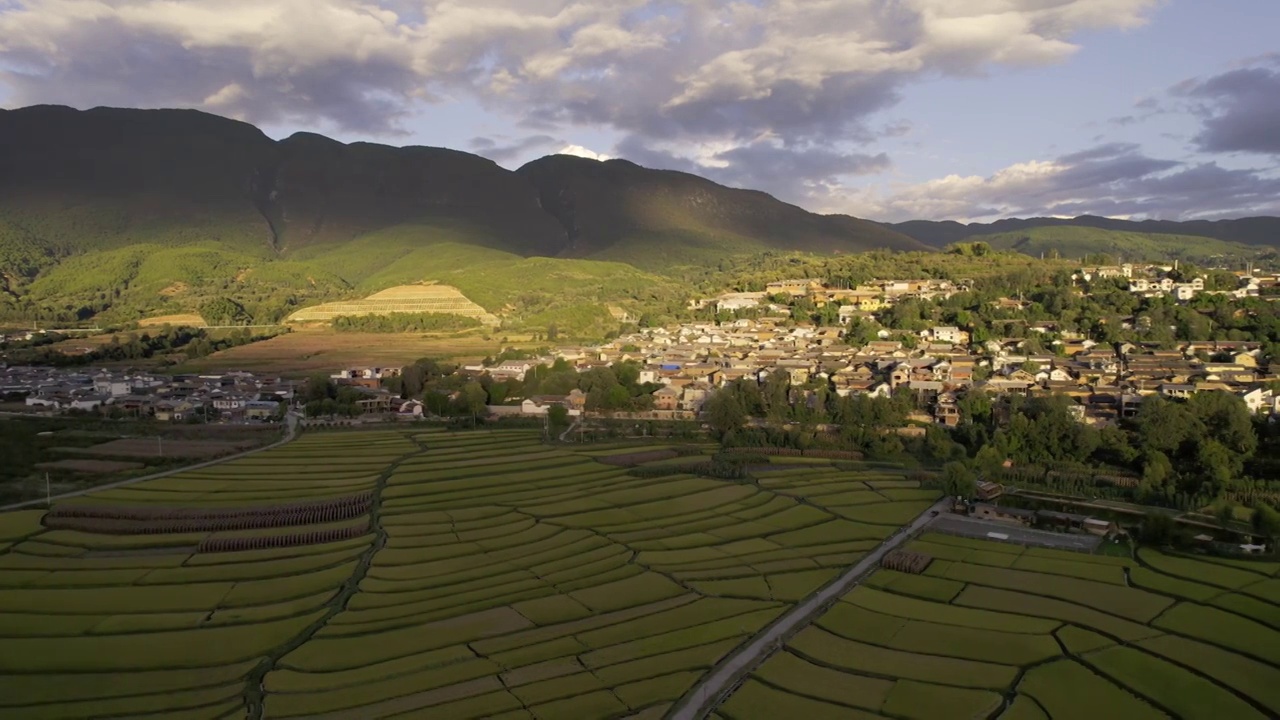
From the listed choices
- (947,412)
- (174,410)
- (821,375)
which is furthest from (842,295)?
(174,410)

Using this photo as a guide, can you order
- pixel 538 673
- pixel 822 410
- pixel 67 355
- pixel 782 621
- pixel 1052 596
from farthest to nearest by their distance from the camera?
1. pixel 67 355
2. pixel 822 410
3. pixel 1052 596
4. pixel 782 621
5. pixel 538 673

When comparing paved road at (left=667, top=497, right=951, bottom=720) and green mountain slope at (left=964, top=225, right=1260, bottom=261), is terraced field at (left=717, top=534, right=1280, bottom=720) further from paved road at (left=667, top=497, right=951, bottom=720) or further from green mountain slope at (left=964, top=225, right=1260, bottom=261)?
green mountain slope at (left=964, top=225, right=1260, bottom=261)

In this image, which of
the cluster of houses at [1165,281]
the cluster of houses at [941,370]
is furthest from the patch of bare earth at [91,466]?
the cluster of houses at [1165,281]

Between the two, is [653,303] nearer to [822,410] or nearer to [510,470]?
[822,410]

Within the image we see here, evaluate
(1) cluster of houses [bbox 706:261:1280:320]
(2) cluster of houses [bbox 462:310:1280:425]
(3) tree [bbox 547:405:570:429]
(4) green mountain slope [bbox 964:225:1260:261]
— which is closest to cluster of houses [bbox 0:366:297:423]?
(2) cluster of houses [bbox 462:310:1280:425]

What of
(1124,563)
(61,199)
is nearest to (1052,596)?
(1124,563)

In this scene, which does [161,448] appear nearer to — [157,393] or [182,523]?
[182,523]

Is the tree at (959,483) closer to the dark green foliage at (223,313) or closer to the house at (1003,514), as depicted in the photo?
the house at (1003,514)
